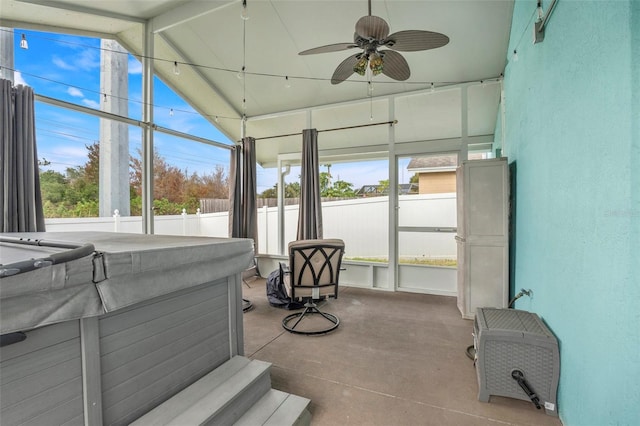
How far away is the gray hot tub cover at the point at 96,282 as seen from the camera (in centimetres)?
80

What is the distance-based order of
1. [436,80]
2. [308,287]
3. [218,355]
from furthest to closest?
1. [436,80]
2. [308,287]
3. [218,355]

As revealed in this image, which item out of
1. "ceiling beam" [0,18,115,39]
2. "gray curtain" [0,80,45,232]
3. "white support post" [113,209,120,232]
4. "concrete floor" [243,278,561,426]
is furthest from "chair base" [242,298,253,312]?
"ceiling beam" [0,18,115,39]

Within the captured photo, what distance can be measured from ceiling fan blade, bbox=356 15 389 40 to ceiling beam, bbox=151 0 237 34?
189 centimetres

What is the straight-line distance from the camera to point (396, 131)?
168 inches

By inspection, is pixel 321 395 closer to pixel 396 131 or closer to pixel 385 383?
pixel 385 383

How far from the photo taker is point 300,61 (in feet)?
12.1

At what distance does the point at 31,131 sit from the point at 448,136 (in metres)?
4.77

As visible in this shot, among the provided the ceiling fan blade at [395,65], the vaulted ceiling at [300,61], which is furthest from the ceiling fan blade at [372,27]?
the vaulted ceiling at [300,61]

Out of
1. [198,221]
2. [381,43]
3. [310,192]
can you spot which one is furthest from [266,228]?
[381,43]

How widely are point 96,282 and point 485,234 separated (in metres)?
3.30

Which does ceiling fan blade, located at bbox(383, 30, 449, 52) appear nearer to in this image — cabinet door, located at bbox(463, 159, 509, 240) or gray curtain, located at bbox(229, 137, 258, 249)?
cabinet door, located at bbox(463, 159, 509, 240)

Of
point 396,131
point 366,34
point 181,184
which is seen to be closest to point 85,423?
point 366,34

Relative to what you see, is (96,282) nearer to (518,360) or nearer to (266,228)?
(518,360)

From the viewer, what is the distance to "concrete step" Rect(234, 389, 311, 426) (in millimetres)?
1421
